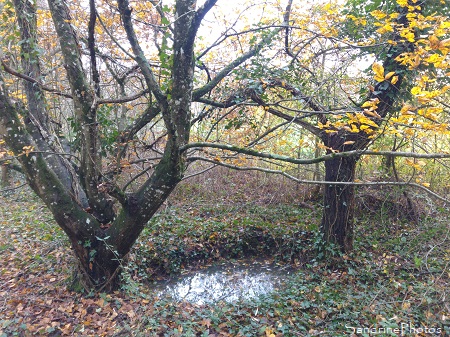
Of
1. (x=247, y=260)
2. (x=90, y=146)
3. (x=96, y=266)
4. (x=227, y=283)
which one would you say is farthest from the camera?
(x=247, y=260)

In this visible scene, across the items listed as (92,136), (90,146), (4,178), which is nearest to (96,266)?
(90,146)

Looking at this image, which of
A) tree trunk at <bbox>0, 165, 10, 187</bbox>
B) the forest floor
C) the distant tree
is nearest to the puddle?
the forest floor

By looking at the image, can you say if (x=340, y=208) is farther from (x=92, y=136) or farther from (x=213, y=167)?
(x=92, y=136)

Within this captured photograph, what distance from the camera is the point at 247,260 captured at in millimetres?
6496

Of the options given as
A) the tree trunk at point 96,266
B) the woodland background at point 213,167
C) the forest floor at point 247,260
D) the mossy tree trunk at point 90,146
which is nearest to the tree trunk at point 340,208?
the woodland background at point 213,167

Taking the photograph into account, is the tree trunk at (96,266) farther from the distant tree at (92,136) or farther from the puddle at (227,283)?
the puddle at (227,283)

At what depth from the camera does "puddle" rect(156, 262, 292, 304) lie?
16.5 ft

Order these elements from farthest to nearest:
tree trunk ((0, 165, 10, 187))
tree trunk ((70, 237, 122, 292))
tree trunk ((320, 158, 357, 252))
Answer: tree trunk ((0, 165, 10, 187)), tree trunk ((320, 158, 357, 252)), tree trunk ((70, 237, 122, 292))

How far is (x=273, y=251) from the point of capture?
664cm

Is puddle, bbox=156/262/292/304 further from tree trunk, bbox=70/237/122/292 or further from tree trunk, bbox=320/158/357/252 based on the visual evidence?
tree trunk, bbox=70/237/122/292

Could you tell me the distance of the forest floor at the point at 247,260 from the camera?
133 inches

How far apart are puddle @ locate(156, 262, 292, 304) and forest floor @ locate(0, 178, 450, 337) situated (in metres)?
0.26

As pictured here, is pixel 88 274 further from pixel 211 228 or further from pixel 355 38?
pixel 355 38

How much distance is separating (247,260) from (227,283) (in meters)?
1.05
